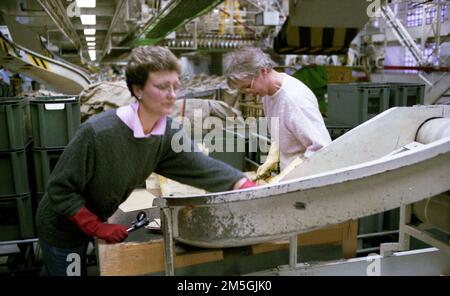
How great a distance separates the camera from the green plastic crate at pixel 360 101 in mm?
3812

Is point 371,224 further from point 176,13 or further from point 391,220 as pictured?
point 176,13

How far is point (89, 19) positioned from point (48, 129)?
311 centimetres

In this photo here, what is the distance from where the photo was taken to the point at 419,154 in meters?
1.30

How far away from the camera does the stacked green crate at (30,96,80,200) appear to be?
3.68m

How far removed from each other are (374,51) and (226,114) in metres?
6.34

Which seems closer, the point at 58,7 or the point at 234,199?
the point at 234,199

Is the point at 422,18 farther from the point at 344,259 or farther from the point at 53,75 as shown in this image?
the point at 344,259

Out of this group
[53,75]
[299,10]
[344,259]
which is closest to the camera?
[344,259]

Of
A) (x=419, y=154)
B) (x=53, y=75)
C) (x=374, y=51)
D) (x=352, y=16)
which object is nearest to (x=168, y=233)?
(x=419, y=154)

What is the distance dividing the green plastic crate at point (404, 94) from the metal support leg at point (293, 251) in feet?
9.37

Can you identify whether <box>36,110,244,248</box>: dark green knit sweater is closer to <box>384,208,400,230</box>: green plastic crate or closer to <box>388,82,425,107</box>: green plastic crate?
<box>384,208,400,230</box>: green plastic crate

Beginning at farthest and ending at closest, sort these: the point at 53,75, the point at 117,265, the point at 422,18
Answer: the point at 422,18
the point at 53,75
the point at 117,265

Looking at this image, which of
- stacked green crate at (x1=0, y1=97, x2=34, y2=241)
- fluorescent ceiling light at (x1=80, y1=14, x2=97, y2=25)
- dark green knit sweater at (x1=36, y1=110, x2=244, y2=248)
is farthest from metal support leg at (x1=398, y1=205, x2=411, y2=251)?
fluorescent ceiling light at (x1=80, y1=14, x2=97, y2=25)

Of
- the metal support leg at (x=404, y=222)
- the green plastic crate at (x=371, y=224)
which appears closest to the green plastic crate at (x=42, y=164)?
the green plastic crate at (x=371, y=224)
